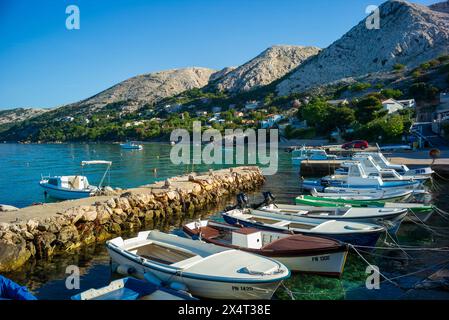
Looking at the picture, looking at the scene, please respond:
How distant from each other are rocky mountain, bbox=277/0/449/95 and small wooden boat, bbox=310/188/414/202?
128 meters

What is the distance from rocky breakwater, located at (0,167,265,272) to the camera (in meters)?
16.4

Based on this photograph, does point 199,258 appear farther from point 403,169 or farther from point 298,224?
point 403,169

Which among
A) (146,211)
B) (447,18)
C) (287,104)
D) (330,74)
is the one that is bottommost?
(146,211)

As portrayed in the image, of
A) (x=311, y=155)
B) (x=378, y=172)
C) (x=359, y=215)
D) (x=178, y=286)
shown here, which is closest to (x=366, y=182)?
(x=378, y=172)

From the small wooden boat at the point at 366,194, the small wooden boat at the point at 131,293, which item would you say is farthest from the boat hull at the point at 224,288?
the small wooden boat at the point at 366,194

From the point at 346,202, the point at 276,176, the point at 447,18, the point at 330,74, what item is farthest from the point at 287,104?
the point at 346,202

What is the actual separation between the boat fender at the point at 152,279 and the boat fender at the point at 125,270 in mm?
940

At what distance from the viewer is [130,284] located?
33.6ft

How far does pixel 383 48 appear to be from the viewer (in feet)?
518

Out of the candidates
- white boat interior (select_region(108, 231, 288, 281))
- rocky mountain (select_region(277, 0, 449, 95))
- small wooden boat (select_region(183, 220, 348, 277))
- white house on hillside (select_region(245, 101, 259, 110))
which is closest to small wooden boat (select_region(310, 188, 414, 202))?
small wooden boat (select_region(183, 220, 348, 277))

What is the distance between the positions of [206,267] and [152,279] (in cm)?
175

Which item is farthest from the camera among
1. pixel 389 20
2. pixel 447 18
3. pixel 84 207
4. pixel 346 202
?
pixel 389 20
